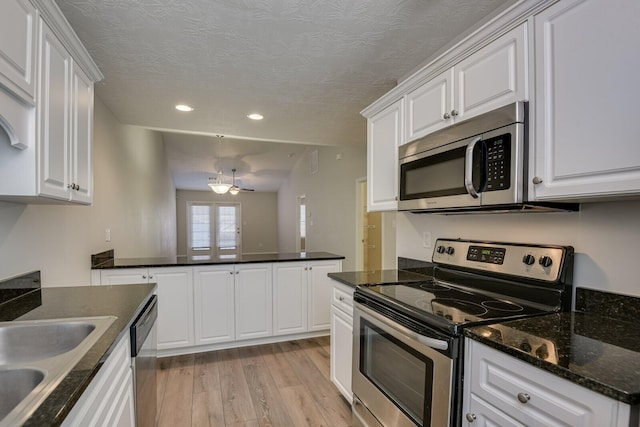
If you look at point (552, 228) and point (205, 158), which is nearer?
point (552, 228)

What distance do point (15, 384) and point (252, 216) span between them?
10.6 metres

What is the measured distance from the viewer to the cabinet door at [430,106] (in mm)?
1652

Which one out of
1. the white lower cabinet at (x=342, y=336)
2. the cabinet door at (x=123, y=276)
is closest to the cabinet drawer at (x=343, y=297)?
the white lower cabinet at (x=342, y=336)

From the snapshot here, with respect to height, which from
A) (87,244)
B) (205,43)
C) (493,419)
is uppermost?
(205,43)

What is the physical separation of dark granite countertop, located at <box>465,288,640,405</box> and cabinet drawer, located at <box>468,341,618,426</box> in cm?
3

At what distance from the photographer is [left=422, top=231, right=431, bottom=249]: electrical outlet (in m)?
2.20

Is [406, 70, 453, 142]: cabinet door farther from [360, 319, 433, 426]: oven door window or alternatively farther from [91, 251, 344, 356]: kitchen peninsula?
[91, 251, 344, 356]: kitchen peninsula

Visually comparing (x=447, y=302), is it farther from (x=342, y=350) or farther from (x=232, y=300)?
(x=232, y=300)

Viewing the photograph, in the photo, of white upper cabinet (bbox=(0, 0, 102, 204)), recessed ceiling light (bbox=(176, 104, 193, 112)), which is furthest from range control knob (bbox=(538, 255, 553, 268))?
recessed ceiling light (bbox=(176, 104, 193, 112))

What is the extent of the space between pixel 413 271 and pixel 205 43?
199 cm

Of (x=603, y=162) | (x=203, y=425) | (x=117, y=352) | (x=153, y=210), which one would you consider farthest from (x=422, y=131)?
(x=153, y=210)

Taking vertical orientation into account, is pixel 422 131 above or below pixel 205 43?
below

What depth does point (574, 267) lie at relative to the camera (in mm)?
1341

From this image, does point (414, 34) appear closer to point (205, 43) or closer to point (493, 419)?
point (205, 43)
